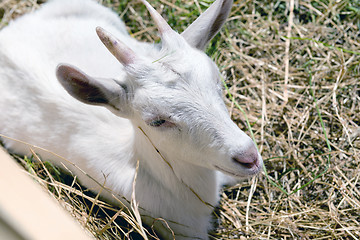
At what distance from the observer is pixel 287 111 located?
13.2 ft

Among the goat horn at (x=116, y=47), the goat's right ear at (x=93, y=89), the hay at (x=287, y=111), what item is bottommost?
the hay at (x=287, y=111)

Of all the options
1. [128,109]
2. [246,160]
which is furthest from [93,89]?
[246,160]

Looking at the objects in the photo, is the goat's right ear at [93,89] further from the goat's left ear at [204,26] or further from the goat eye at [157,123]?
the goat's left ear at [204,26]

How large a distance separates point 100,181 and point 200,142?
104cm

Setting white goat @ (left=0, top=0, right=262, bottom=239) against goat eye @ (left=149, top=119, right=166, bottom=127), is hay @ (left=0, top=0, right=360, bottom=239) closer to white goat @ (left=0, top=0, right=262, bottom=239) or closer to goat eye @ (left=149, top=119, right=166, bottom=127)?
white goat @ (left=0, top=0, right=262, bottom=239)

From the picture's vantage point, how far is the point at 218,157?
103 inches

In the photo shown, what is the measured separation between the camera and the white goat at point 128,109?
2566mm

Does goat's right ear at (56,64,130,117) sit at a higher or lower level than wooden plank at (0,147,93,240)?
higher

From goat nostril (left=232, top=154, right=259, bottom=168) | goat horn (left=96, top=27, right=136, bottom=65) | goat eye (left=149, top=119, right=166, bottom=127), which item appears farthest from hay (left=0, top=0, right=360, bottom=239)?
goat horn (left=96, top=27, right=136, bottom=65)

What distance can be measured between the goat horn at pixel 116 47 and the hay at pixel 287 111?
1112 millimetres

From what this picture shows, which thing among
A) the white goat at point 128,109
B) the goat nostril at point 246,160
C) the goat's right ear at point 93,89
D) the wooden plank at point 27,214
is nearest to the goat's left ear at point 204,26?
the white goat at point 128,109

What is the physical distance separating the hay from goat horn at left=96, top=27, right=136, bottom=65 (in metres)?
1.11

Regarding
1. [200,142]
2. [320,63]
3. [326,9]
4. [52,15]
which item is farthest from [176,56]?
[326,9]

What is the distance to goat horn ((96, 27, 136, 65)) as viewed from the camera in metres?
2.53
